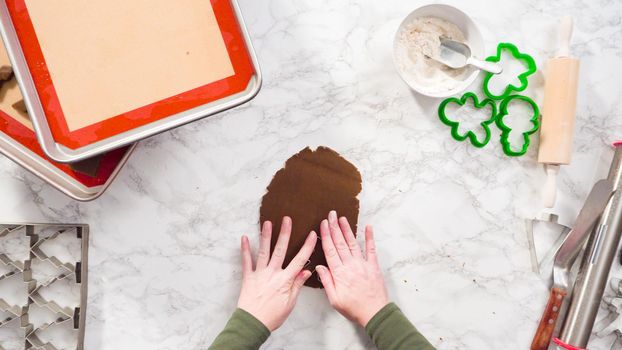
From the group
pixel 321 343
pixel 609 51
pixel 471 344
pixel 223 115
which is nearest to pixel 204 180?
pixel 223 115

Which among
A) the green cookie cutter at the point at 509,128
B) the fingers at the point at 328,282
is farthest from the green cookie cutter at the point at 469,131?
the fingers at the point at 328,282

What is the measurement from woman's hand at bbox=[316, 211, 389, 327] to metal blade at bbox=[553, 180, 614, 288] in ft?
1.11

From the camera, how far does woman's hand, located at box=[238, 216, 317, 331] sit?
0.86 meters

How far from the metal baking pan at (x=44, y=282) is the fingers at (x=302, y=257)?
13.9 inches

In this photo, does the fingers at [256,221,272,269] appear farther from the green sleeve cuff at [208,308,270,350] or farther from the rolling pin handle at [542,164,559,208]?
the rolling pin handle at [542,164,559,208]

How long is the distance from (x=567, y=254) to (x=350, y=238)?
1.32 ft

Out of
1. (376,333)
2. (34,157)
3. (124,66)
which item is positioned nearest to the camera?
(124,66)

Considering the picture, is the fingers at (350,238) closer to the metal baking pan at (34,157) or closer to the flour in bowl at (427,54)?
the flour in bowl at (427,54)

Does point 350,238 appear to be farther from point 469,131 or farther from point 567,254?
point 567,254

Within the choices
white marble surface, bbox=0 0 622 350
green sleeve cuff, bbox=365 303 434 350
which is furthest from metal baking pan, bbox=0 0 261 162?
green sleeve cuff, bbox=365 303 434 350

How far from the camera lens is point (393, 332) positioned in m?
0.86

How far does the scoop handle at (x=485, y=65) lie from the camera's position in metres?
0.85

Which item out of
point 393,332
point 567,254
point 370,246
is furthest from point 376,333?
point 567,254

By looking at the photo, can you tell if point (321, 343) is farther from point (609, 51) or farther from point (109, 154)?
point (609, 51)
